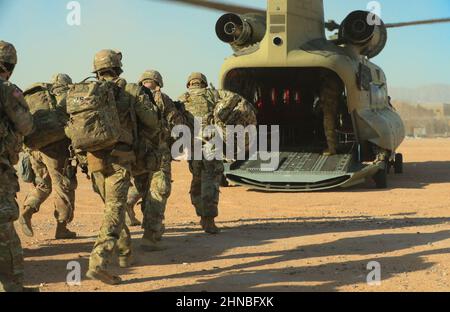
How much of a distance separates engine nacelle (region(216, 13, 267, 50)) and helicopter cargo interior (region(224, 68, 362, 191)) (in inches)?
20.9

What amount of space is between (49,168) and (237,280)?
245 cm

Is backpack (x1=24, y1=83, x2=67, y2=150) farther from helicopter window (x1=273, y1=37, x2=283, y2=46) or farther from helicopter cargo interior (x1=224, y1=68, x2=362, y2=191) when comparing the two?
helicopter window (x1=273, y1=37, x2=283, y2=46)

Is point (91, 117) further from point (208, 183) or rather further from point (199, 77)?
point (199, 77)

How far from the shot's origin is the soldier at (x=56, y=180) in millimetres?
6477

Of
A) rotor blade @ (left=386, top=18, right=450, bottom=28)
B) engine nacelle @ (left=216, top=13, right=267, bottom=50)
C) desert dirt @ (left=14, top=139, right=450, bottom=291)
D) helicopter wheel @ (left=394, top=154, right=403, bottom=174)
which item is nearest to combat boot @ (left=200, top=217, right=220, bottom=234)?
desert dirt @ (left=14, top=139, right=450, bottom=291)

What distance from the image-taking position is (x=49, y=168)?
6.52m

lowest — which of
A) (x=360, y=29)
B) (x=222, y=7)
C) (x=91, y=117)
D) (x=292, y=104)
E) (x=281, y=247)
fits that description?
(x=281, y=247)

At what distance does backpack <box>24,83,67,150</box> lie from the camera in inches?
242

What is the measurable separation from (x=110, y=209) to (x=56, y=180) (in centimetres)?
174

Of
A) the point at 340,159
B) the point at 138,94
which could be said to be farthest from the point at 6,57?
the point at 340,159

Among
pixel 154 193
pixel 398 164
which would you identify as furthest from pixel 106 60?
pixel 398 164

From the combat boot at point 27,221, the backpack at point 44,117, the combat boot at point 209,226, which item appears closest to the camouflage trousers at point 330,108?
the combat boot at point 209,226

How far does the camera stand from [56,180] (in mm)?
6523
